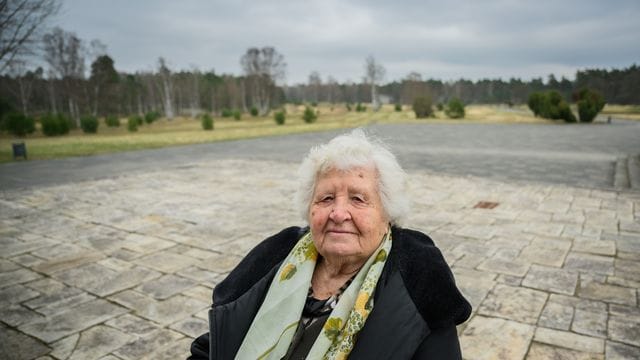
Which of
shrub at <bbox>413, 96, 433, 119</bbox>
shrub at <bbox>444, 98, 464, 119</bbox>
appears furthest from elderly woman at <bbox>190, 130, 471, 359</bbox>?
shrub at <bbox>413, 96, 433, 119</bbox>

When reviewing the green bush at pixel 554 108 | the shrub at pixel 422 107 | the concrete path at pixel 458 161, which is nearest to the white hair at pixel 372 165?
the concrete path at pixel 458 161

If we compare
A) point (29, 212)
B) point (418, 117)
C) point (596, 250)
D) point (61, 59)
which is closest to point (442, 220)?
point (596, 250)

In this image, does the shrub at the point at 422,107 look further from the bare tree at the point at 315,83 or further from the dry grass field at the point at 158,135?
the bare tree at the point at 315,83

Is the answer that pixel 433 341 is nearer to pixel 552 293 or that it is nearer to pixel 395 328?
pixel 395 328

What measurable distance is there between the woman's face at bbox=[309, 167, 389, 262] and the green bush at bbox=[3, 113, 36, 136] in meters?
29.3

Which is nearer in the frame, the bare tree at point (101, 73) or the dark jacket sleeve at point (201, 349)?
the dark jacket sleeve at point (201, 349)

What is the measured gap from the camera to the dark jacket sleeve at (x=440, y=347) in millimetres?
1390

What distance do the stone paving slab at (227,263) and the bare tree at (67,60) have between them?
3678 cm

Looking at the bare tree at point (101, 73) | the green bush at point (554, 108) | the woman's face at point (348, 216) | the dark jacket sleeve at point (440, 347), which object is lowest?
the dark jacket sleeve at point (440, 347)

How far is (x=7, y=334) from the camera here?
9.74 ft

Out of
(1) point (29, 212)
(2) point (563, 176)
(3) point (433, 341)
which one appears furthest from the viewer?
(2) point (563, 176)

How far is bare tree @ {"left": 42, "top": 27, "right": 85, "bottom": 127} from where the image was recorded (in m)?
38.2

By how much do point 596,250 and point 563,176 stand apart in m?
5.71

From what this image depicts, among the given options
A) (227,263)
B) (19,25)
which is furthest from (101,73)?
(227,263)
